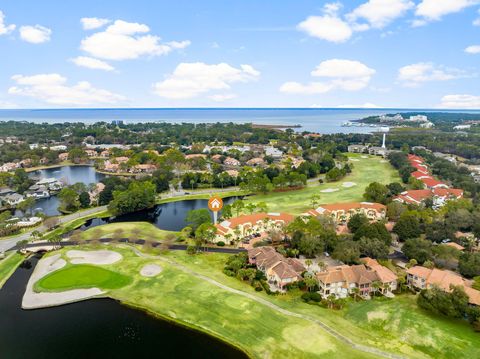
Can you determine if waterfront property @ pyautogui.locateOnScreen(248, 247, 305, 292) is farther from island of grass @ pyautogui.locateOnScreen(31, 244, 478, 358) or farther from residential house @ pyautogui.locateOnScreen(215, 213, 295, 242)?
residential house @ pyautogui.locateOnScreen(215, 213, 295, 242)

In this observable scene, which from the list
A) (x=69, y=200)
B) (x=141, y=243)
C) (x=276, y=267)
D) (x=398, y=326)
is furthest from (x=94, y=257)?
(x=398, y=326)

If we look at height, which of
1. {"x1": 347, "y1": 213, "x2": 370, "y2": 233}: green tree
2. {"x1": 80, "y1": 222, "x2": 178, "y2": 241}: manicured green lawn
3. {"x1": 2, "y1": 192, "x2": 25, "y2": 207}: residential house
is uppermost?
{"x1": 347, "y1": 213, "x2": 370, "y2": 233}: green tree

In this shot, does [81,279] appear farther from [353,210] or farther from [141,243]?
[353,210]

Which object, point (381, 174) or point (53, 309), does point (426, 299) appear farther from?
point (381, 174)

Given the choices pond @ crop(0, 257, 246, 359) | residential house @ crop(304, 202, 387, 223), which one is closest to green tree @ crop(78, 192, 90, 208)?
pond @ crop(0, 257, 246, 359)

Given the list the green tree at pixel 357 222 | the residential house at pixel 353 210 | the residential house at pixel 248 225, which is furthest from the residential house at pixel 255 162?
the green tree at pixel 357 222
